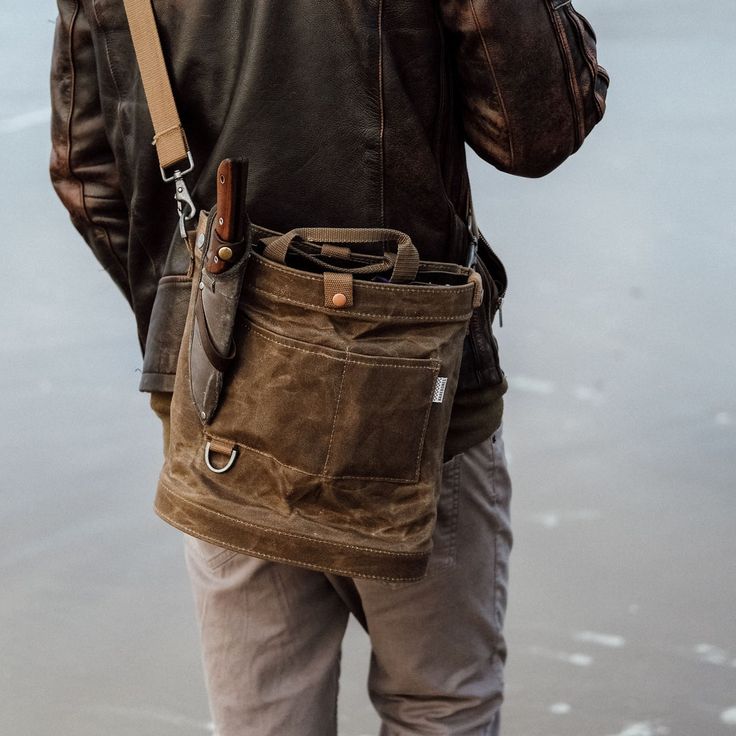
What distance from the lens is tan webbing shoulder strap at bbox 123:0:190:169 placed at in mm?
1185

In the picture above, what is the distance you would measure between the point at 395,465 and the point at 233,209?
0.29 meters

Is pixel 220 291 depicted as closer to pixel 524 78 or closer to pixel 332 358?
pixel 332 358

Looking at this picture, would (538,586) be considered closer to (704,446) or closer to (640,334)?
(704,446)

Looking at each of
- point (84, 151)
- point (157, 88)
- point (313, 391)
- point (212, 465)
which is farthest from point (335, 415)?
point (84, 151)

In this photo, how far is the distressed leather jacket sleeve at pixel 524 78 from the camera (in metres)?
1.15

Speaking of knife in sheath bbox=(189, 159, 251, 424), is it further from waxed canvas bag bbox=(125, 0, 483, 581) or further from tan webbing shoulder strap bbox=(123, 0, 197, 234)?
tan webbing shoulder strap bbox=(123, 0, 197, 234)

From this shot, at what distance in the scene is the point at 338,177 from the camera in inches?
47.4

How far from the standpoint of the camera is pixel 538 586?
238 cm

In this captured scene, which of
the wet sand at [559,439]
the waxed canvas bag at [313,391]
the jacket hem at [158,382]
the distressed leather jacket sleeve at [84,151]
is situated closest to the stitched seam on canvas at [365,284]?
the waxed canvas bag at [313,391]

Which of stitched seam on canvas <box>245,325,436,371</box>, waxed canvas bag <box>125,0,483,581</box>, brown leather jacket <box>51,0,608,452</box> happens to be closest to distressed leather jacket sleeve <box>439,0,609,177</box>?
brown leather jacket <box>51,0,608,452</box>

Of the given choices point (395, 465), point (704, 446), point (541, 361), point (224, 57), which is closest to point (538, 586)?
point (704, 446)

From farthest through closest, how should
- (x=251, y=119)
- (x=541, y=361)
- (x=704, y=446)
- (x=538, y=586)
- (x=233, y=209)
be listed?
(x=541, y=361), (x=704, y=446), (x=538, y=586), (x=251, y=119), (x=233, y=209)

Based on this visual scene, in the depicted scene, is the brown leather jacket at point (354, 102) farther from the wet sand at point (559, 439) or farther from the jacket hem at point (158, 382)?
the wet sand at point (559, 439)

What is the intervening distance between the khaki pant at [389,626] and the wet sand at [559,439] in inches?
26.9
